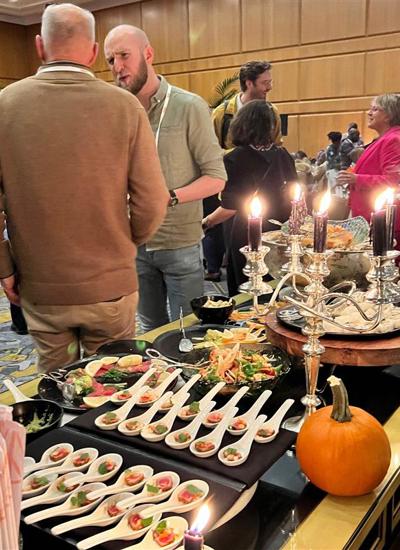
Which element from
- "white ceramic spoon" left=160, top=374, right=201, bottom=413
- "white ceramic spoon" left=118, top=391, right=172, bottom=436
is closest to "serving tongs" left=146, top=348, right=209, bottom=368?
"white ceramic spoon" left=160, top=374, right=201, bottom=413

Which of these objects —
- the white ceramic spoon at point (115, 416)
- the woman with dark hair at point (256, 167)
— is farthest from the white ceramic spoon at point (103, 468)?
the woman with dark hair at point (256, 167)

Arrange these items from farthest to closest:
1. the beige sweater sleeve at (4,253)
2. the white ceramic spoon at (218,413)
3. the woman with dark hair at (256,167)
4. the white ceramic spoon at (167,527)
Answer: the woman with dark hair at (256,167), the beige sweater sleeve at (4,253), the white ceramic spoon at (218,413), the white ceramic spoon at (167,527)

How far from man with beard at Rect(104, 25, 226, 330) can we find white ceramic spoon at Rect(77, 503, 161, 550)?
1533 millimetres

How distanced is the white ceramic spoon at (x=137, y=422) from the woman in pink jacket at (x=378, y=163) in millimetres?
2516

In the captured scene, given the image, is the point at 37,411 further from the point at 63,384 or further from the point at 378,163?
the point at 378,163

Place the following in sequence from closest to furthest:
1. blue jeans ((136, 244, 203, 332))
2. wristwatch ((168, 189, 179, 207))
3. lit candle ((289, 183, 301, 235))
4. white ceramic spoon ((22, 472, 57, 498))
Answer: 1. white ceramic spoon ((22, 472, 57, 498))
2. lit candle ((289, 183, 301, 235))
3. wristwatch ((168, 189, 179, 207))
4. blue jeans ((136, 244, 203, 332))

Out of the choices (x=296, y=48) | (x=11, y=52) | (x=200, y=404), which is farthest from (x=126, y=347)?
(x=11, y=52)

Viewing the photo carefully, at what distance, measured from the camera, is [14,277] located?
68.2 inches

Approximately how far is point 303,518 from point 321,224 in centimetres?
48

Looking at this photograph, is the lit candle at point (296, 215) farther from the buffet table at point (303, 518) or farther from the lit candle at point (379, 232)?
the buffet table at point (303, 518)

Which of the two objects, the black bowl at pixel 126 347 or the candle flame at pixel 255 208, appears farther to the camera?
the black bowl at pixel 126 347

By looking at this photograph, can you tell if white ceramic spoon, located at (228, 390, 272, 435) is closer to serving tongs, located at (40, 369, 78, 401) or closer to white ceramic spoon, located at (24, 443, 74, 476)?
white ceramic spoon, located at (24, 443, 74, 476)

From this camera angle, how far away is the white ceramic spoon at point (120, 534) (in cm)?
77

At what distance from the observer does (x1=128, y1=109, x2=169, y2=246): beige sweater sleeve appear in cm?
168
